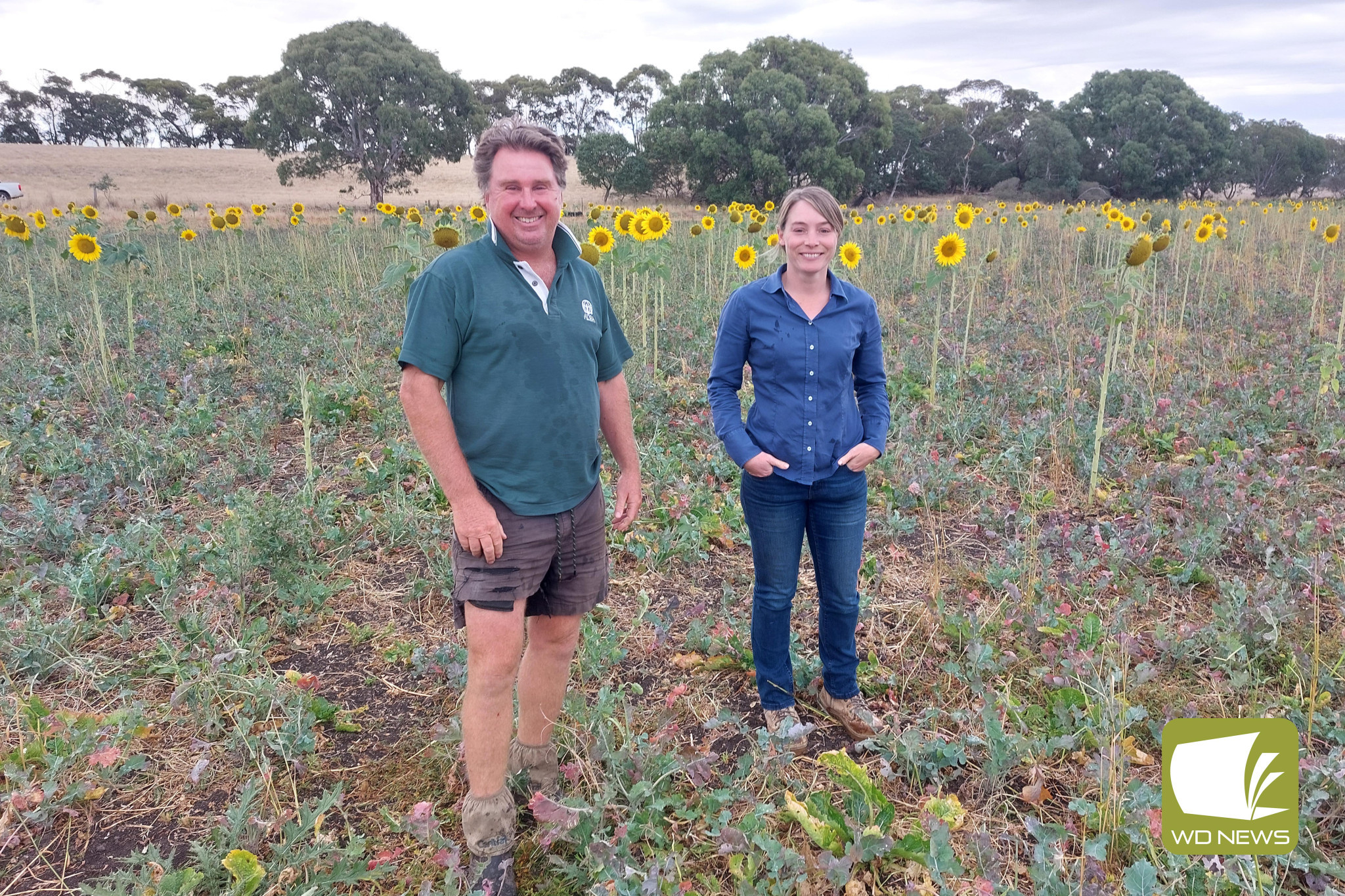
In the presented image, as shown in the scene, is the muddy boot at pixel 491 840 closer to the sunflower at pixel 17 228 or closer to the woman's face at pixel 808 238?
the woman's face at pixel 808 238

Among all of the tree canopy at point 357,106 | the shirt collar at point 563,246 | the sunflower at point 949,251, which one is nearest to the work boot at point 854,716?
the shirt collar at point 563,246

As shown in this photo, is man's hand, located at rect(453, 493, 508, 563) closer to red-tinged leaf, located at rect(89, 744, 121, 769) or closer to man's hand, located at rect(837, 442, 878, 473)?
man's hand, located at rect(837, 442, 878, 473)

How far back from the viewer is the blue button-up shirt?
7.33 ft

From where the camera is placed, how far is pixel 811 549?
2391mm

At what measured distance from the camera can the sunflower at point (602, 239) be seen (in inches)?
241

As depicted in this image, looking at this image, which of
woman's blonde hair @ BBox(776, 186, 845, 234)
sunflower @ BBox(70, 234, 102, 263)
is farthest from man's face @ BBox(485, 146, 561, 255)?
sunflower @ BBox(70, 234, 102, 263)

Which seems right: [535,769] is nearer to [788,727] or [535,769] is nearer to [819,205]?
[788,727]

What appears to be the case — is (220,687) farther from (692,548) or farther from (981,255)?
(981,255)

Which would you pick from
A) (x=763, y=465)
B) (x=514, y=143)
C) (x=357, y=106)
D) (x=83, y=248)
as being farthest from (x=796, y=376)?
(x=357, y=106)

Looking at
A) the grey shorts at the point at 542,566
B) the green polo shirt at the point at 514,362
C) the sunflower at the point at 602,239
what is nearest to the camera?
the green polo shirt at the point at 514,362

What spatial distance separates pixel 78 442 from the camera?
450 cm

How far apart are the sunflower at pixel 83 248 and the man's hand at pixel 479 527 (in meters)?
5.75

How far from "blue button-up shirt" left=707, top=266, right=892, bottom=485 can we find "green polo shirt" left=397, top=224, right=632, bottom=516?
1.70 feet

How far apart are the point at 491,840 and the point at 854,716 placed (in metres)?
1.17
